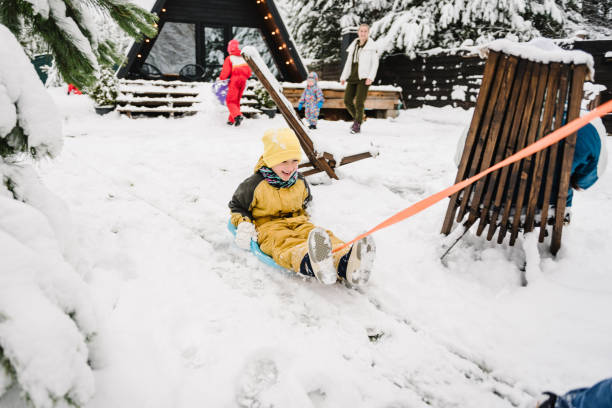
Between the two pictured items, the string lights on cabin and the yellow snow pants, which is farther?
the string lights on cabin

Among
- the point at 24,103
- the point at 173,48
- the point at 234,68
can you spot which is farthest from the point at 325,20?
the point at 24,103

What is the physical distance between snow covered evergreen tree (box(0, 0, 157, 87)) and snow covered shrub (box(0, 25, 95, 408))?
69cm

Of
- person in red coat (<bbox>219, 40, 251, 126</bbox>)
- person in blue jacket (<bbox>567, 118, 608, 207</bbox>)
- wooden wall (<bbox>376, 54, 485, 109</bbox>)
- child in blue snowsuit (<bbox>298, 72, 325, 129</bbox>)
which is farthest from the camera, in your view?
wooden wall (<bbox>376, 54, 485, 109</bbox>)

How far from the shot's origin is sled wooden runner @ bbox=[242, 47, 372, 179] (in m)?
3.68

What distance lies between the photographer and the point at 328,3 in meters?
12.8

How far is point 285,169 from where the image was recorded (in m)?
2.48

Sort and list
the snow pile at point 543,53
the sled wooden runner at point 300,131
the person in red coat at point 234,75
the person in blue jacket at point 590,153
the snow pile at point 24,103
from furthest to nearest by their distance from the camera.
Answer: the person in red coat at point 234,75
the sled wooden runner at point 300,131
the person in blue jacket at point 590,153
the snow pile at point 543,53
the snow pile at point 24,103

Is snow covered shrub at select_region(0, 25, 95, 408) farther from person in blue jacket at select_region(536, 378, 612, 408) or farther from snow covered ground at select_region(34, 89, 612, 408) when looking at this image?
person in blue jacket at select_region(536, 378, 612, 408)

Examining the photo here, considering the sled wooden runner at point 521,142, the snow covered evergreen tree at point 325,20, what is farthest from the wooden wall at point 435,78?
the sled wooden runner at point 521,142

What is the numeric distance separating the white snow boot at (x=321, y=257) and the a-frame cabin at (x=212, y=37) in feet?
32.7

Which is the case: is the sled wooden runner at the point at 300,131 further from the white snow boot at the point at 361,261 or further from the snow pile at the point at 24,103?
the snow pile at the point at 24,103

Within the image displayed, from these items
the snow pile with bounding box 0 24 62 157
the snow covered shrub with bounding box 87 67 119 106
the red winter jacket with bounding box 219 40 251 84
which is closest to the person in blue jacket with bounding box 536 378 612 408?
the snow pile with bounding box 0 24 62 157

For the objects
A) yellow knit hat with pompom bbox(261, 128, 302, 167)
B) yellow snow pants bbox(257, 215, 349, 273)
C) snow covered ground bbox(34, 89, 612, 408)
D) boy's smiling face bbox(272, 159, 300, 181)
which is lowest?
snow covered ground bbox(34, 89, 612, 408)

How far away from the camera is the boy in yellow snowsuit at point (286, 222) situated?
1.96 m
